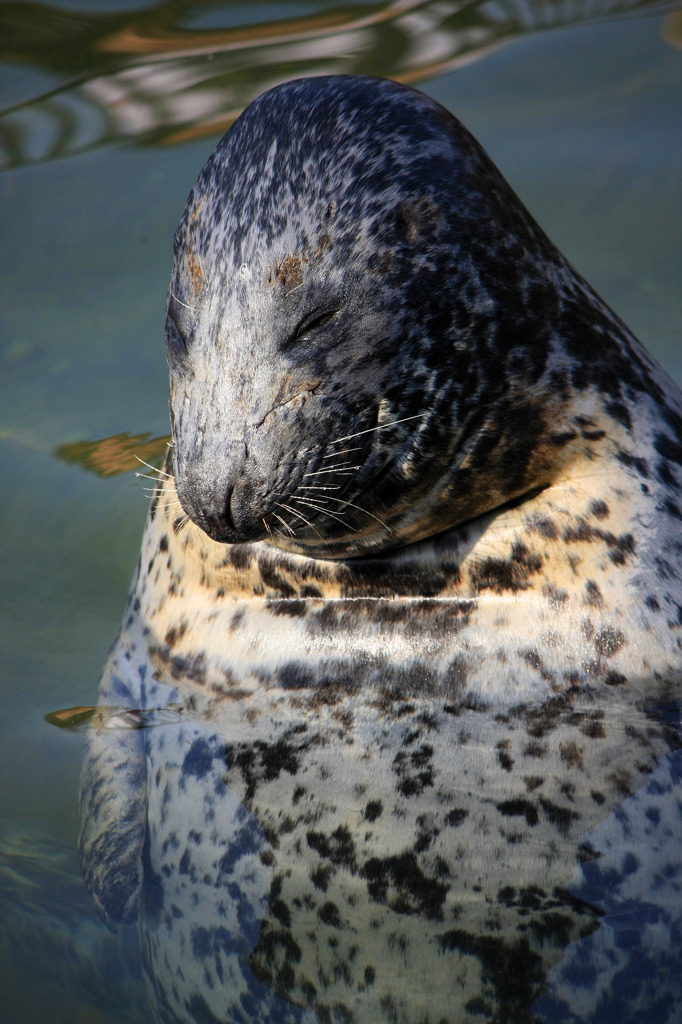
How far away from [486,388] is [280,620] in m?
0.88

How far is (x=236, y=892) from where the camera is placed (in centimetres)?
264

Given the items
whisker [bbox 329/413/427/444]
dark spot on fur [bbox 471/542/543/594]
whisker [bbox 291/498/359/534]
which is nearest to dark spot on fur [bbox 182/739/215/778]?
whisker [bbox 291/498/359/534]

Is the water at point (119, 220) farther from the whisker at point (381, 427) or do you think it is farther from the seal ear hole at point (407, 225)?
the seal ear hole at point (407, 225)


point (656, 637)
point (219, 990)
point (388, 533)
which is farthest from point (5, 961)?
point (656, 637)

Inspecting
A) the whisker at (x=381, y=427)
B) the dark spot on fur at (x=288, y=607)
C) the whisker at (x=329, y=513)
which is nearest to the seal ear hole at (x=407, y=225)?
the whisker at (x=381, y=427)

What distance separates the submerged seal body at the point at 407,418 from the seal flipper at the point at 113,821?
419 millimetres

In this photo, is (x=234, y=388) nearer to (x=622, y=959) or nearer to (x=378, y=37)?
(x=622, y=959)

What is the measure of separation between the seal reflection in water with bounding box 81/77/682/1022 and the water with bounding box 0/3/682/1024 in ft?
1.08

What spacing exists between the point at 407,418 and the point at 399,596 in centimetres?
55

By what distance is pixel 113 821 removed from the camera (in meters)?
2.99

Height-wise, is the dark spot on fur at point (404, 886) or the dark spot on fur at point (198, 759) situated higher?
the dark spot on fur at point (198, 759)

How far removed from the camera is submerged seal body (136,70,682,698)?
94.9 inches

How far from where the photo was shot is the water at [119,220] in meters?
3.24

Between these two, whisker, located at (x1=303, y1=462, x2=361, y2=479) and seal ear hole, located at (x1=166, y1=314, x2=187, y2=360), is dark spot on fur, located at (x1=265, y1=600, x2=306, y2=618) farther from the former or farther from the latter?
Result: seal ear hole, located at (x1=166, y1=314, x2=187, y2=360)
